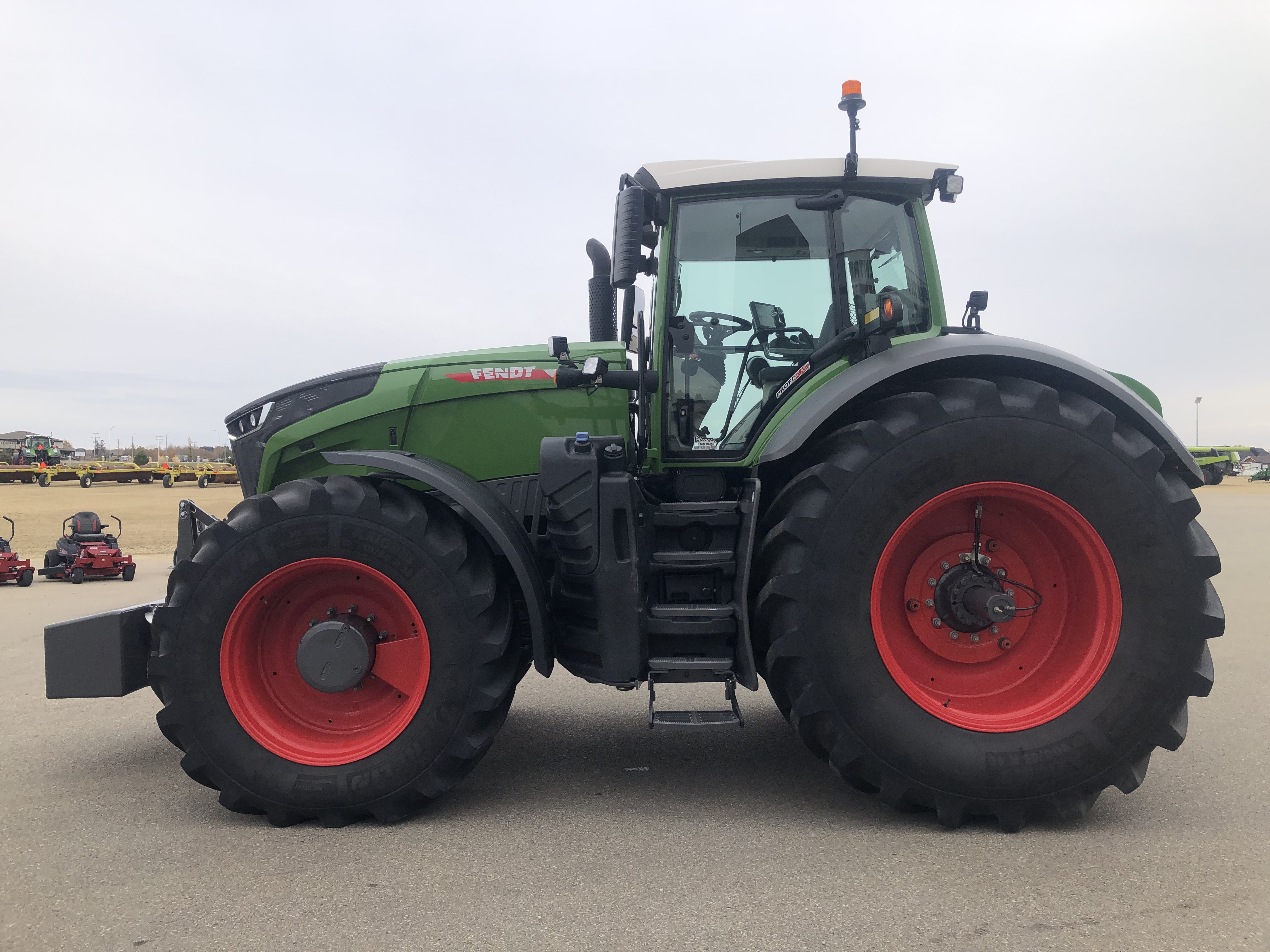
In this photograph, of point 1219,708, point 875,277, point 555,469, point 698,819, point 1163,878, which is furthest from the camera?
point 1219,708

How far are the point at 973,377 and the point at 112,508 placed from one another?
27408mm

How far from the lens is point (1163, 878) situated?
2488 mm

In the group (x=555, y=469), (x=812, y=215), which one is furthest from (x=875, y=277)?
(x=555, y=469)

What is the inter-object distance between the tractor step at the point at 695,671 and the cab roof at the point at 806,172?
206 centimetres

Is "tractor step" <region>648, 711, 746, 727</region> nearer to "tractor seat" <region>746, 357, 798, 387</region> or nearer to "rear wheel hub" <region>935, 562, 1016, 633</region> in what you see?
"rear wheel hub" <region>935, 562, 1016, 633</region>

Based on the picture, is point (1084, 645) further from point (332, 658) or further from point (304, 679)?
point (304, 679)

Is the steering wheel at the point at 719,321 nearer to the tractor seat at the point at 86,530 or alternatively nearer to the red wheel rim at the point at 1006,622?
the red wheel rim at the point at 1006,622

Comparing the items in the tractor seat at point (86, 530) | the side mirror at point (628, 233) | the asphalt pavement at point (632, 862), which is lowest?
the asphalt pavement at point (632, 862)

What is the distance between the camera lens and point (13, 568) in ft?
31.2

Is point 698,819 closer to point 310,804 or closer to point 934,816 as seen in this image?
point 934,816

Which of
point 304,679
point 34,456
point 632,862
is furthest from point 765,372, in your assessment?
point 34,456

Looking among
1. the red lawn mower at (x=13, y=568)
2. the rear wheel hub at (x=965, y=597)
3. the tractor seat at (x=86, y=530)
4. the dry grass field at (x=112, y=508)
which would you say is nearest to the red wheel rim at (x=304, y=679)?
the rear wheel hub at (x=965, y=597)

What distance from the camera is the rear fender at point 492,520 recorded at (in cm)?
313

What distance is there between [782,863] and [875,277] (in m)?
2.43
